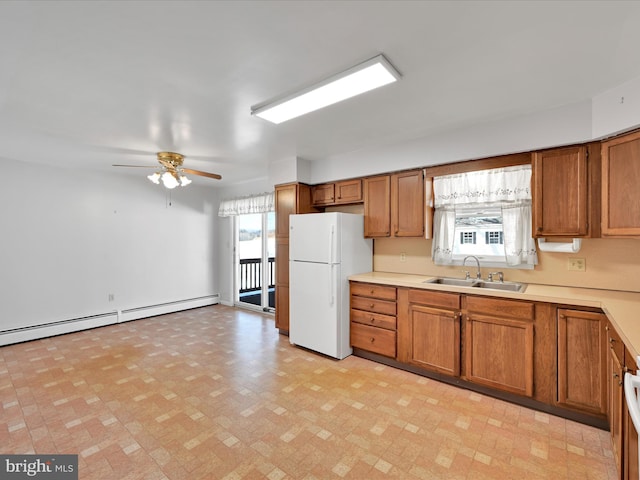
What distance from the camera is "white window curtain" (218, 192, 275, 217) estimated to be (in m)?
5.05

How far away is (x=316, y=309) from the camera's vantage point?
3535 mm

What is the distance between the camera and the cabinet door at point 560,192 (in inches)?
94.0

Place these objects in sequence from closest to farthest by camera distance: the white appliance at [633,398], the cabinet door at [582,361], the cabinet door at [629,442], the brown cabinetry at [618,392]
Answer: the white appliance at [633,398] → the cabinet door at [629,442] → the brown cabinetry at [618,392] → the cabinet door at [582,361]

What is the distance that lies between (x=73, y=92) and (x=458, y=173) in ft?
10.9

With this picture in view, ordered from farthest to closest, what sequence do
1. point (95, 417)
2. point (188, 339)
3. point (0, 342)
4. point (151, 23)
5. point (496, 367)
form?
point (188, 339), point (0, 342), point (496, 367), point (95, 417), point (151, 23)

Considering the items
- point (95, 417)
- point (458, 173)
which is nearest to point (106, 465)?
point (95, 417)

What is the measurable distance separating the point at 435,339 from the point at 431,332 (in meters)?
0.07

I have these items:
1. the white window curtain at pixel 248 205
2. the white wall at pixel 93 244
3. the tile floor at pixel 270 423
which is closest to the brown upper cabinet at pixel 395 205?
the tile floor at pixel 270 423

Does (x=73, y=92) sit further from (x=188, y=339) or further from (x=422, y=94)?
(x=188, y=339)

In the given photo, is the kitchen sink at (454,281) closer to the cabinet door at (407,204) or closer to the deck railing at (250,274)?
the cabinet door at (407,204)

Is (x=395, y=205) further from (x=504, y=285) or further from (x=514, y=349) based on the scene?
(x=514, y=349)

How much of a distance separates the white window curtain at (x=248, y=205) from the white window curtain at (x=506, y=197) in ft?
9.11

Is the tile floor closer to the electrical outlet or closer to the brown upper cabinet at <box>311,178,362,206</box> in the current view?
the electrical outlet

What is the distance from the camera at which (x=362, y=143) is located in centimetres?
338
